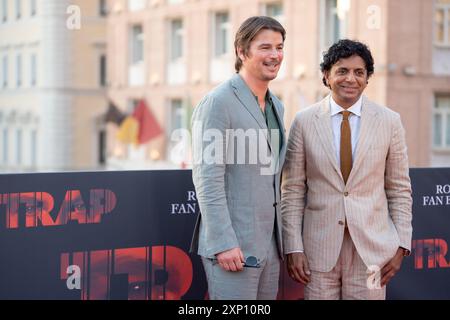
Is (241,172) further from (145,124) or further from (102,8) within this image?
(102,8)

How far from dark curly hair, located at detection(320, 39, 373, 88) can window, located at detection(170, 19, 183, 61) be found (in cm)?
2485

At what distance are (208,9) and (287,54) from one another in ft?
14.6

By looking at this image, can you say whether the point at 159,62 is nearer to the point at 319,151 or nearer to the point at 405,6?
the point at 405,6

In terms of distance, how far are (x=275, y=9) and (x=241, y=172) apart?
21075mm

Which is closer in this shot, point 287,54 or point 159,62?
point 287,54

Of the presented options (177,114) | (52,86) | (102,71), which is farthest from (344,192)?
(102,71)

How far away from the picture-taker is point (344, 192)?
4152 millimetres

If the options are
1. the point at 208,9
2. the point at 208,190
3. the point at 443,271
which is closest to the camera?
the point at 208,190

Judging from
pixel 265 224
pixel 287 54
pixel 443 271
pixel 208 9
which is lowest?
pixel 443 271

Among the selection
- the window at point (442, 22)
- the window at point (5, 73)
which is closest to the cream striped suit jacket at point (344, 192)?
the window at point (442, 22)

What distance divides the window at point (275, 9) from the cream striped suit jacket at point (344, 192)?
2037 cm

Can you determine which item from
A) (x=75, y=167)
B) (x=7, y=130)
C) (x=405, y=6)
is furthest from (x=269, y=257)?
(x=7, y=130)

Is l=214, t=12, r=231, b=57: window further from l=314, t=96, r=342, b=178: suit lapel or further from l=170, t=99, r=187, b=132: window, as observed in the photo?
l=314, t=96, r=342, b=178: suit lapel

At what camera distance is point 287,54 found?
23.7 metres
